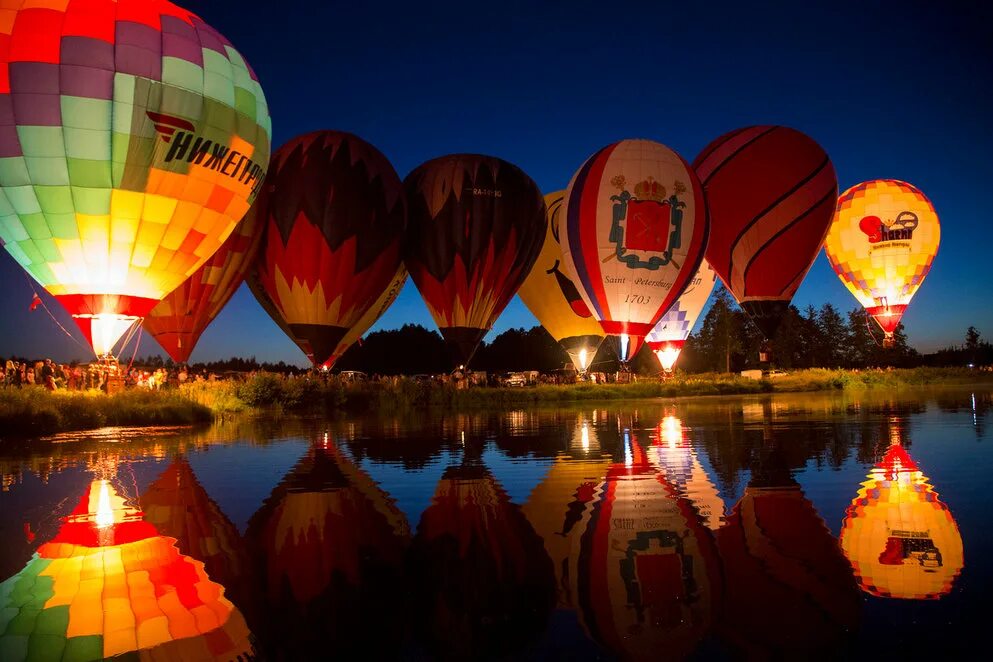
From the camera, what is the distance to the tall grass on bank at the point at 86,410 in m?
11.2

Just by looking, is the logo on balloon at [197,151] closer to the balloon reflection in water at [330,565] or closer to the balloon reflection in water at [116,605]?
the balloon reflection in water at [330,565]

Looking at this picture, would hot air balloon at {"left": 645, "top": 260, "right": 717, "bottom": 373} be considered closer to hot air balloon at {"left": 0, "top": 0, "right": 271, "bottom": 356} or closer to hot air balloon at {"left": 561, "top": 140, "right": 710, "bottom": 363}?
hot air balloon at {"left": 561, "top": 140, "right": 710, "bottom": 363}

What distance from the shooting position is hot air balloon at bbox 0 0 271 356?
13555 mm

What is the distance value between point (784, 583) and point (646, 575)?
0.65m

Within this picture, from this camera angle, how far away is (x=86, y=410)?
41.8ft

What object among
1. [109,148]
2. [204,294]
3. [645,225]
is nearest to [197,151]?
[109,148]

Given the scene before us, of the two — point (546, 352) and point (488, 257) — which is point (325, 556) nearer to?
point (488, 257)

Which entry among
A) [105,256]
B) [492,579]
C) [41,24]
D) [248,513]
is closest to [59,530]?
[248,513]

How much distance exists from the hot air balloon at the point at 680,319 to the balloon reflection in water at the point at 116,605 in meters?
30.7

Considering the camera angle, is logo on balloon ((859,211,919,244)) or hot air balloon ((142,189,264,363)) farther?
logo on balloon ((859,211,919,244))

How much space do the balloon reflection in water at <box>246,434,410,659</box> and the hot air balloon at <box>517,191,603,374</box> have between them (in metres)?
25.0

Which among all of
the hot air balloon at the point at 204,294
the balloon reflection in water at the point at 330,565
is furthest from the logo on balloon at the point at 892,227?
the balloon reflection in water at the point at 330,565

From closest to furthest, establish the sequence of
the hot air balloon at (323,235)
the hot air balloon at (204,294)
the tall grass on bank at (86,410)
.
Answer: the tall grass on bank at (86,410) → the hot air balloon at (204,294) → the hot air balloon at (323,235)

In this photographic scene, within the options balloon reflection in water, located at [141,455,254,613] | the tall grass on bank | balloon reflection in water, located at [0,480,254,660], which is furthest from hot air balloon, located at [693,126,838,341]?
balloon reflection in water, located at [0,480,254,660]
